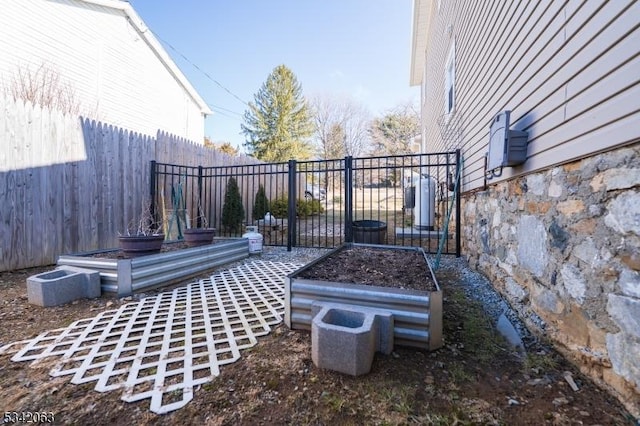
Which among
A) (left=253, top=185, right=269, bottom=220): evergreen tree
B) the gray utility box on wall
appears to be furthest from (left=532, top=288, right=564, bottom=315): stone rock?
(left=253, top=185, right=269, bottom=220): evergreen tree

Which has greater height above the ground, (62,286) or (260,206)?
(260,206)

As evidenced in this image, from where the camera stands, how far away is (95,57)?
8.36 m

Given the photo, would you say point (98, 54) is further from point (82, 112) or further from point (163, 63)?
point (163, 63)

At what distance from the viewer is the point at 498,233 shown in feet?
9.42

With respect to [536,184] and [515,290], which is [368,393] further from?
[536,184]

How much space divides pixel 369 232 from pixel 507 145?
2.67m

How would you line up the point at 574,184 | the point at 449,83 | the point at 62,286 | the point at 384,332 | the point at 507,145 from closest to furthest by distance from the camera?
the point at 574,184, the point at 384,332, the point at 507,145, the point at 62,286, the point at 449,83

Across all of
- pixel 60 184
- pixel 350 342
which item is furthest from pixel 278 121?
pixel 350 342

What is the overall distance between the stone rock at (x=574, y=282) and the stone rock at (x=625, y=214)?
0.35 m

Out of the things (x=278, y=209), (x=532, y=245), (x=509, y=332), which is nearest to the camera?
(x=509, y=332)

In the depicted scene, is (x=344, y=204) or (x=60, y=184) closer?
(x=60, y=184)

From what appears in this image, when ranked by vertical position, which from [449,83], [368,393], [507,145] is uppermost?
[449,83]

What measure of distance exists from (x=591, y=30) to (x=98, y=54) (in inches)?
435

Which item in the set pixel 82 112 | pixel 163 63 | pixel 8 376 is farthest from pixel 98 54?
pixel 8 376
